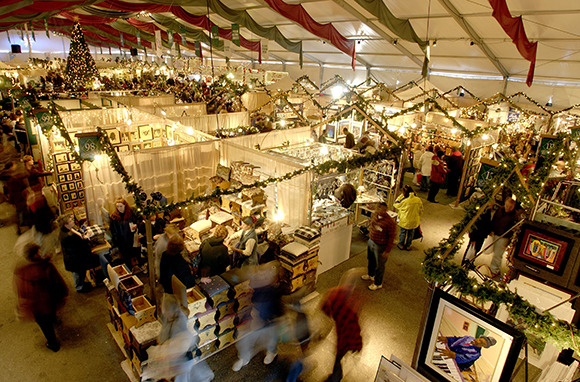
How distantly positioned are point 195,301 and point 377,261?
302cm

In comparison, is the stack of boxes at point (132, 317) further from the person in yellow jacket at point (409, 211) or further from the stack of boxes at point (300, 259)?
the person in yellow jacket at point (409, 211)

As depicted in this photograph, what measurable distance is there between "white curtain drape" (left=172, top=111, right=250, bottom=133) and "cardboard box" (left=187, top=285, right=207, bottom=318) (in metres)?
6.76

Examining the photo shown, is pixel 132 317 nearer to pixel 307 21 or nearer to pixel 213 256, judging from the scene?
pixel 213 256

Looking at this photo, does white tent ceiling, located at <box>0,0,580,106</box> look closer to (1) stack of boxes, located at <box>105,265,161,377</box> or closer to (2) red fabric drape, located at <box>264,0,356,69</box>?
(2) red fabric drape, located at <box>264,0,356,69</box>

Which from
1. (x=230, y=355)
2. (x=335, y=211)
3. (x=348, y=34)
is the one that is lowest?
(x=230, y=355)

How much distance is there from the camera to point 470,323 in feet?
8.69

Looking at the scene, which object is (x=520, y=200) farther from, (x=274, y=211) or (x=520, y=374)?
(x=274, y=211)

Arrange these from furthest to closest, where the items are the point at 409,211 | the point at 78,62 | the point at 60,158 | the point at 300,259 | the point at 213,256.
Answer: the point at 78,62 → the point at 60,158 → the point at 409,211 → the point at 300,259 → the point at 213,256

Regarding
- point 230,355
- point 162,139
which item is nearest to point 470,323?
point 230,355

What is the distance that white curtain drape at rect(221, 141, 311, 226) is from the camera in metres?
6.04

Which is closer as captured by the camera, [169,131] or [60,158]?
[60,158]

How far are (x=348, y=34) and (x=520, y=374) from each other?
1600 cm

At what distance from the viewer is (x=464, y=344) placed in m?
2.71

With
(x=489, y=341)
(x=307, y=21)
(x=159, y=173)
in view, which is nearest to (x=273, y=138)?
(x=159, y=173)
